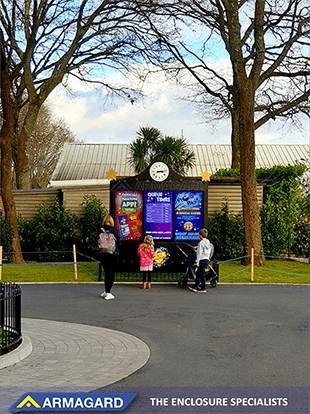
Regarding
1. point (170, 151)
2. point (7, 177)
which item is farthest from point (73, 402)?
point (170, 151)

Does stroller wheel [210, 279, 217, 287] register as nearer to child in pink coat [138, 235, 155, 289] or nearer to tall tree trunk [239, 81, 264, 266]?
child in pink coat [138, 235, 155, 289]

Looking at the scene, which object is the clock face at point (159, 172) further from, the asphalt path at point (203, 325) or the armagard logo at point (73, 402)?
the armagard logo at point (73, 402)

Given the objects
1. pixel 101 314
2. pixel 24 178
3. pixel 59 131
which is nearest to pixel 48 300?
pixel 101 314

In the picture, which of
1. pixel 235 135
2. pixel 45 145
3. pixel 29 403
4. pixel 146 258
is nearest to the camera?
pixel 29 403

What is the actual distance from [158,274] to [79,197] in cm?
625

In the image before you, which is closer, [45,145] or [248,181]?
[248,181]

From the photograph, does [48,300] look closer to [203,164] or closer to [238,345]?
[238,345]

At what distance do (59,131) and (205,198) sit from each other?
41.0m

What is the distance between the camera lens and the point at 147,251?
1535 centimetres

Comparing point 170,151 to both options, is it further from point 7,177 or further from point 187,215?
point 187,215

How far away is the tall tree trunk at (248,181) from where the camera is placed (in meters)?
20.2

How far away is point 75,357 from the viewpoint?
771 cm

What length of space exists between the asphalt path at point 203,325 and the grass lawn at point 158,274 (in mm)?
1167

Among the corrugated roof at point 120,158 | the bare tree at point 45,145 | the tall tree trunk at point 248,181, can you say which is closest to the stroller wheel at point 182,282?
the tall tree trunk at point 248,181
